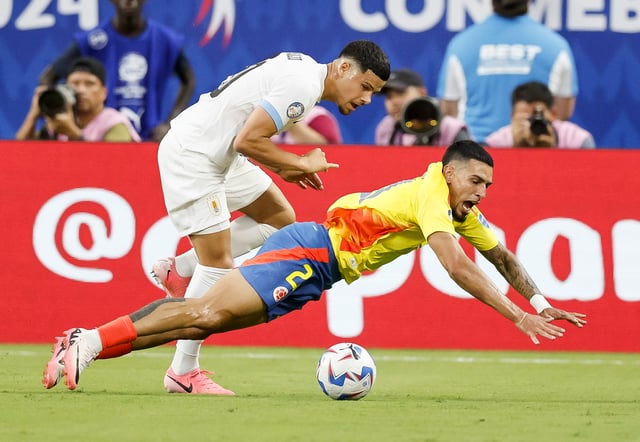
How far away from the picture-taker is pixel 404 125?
10.9m

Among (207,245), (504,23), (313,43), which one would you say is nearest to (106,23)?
(313,43)

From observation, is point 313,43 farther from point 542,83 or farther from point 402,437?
point 402,437

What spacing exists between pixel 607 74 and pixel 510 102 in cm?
227

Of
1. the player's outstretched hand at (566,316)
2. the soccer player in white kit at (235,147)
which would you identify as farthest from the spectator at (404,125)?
the player's outstretched hand at (566,316)

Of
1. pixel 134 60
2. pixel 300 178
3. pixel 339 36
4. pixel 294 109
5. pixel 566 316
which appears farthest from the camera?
pixel 339 36

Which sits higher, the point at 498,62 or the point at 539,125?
the point at 498,62

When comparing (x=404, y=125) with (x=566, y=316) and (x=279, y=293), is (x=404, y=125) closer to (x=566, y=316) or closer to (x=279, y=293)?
(x=279, y=293)

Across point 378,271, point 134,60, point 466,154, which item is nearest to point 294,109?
point 466,154

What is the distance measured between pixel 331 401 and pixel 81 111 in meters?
5.28

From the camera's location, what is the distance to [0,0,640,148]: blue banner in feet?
45.0

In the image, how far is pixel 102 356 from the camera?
285 inches

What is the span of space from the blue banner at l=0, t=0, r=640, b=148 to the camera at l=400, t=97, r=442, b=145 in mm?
2969

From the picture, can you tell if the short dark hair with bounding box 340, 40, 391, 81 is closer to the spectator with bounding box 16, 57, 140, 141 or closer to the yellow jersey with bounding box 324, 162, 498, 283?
the yellow jersey with bounding box 324, 162, 498, 283

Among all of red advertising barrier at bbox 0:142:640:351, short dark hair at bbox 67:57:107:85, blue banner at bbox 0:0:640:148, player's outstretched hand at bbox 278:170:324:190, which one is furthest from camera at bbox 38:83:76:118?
player's outstretched hand at bbox 278:170:324:190
